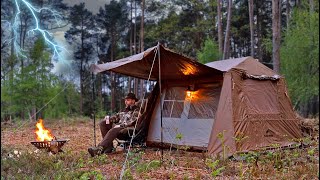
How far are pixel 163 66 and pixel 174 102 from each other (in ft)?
3.51

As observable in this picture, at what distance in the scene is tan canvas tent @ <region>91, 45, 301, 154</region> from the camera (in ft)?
19.4

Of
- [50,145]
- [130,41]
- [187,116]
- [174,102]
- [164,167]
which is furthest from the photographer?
[130,41]

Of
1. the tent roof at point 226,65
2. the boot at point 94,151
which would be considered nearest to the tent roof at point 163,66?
the tent roof at point 226,65

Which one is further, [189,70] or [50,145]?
[189,70]

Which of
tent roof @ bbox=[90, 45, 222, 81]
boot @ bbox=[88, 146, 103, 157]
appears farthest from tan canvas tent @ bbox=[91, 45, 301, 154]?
boot @ bbox=[88, 146, 103, 157]

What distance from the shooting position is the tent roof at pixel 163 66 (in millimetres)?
5738

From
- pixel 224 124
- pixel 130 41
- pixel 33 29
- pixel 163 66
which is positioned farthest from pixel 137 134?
pixel 130 41

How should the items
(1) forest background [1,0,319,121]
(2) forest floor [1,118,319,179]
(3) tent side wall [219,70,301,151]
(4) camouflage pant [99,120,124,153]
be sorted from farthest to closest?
1. (1) forest background [1,0,319,121]
2. (4) camouflage pant [99,120,124,153]
3. (3) tent side wall [219,70,301,151]
4. (2) forest floor [1,118,319,179]

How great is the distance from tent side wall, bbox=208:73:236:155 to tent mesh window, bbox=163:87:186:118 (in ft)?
4.05

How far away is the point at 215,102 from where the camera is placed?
6547 mm

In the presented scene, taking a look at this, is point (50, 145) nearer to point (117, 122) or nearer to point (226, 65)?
point (117, 122)

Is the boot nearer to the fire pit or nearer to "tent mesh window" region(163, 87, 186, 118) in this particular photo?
the fire pit

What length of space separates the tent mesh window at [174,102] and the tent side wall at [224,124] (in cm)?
123

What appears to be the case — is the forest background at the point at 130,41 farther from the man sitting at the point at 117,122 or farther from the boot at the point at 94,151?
the boot at the point at 94,151
